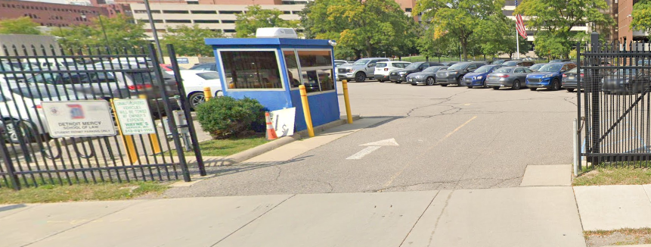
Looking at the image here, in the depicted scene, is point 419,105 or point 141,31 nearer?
point 419,105

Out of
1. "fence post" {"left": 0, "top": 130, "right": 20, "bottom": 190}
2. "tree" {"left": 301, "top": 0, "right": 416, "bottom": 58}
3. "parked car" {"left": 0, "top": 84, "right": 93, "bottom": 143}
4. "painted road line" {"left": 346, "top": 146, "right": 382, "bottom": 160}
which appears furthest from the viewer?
"tree" {"left": 301, "top": 0, "right": 416, "bottom": 58}

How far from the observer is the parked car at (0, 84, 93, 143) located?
634 cm

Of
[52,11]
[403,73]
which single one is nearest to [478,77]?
[403,73]

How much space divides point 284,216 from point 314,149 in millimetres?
4068

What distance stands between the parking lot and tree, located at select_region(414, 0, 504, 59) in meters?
34.0

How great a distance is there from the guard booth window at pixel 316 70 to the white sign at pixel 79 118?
529 centimetres

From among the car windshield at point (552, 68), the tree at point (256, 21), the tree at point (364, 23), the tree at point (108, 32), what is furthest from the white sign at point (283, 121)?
the tree at point (256, 21)

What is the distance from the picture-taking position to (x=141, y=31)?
53.5 m

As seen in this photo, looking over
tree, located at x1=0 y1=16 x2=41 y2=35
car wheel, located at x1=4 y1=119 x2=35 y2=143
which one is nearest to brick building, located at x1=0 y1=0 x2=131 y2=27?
tree, located at x1=0 y1=16 x2=41 y2=35

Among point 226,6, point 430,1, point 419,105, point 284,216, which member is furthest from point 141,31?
point 226,6

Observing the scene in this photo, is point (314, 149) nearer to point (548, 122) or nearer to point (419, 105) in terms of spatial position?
point (548, 122)

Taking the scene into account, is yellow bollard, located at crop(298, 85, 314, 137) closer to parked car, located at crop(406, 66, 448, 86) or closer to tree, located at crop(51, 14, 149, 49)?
parked car, located at crop(406, 66, 448, 86)

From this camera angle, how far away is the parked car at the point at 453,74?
25.6m

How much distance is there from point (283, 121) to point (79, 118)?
4.68 m
